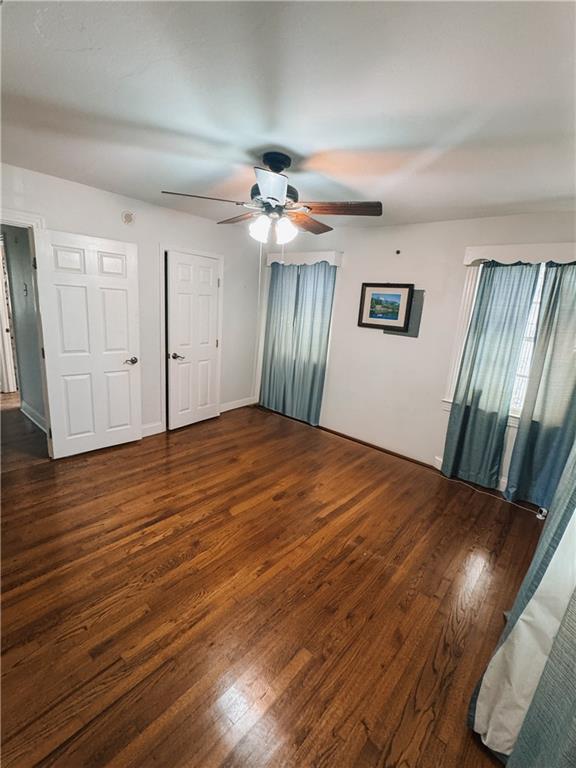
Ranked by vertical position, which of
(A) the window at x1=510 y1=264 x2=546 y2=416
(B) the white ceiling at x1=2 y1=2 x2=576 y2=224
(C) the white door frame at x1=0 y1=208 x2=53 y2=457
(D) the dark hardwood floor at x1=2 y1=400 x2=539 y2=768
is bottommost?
(D) the dark hardwood floor at x1=2 y1=400 x2=539 y2=768

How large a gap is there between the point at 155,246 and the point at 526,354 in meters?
3.73

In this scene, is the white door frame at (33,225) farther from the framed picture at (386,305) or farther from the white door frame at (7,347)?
the framed picture at (386,305)

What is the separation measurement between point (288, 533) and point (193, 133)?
8.46 ft

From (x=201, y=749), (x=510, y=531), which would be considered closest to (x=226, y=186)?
(x=201, y=749)

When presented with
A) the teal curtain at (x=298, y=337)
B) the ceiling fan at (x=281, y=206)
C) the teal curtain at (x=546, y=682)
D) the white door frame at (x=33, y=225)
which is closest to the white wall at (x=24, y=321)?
the white door frame at (x=33, y=225)

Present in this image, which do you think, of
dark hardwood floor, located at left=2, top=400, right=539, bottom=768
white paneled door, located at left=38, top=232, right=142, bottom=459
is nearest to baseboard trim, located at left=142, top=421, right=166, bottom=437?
white paneled door, located at left=38, top=232, right=142, bottom=459

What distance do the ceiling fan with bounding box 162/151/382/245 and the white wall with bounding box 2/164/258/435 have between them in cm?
141

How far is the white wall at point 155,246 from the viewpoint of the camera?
2738 millimetres

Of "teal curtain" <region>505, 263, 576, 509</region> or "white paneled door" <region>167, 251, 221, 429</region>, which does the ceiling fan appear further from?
"teal curtain" <region>505, 263, 576, 509</region>

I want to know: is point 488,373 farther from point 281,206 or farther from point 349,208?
point 281,206

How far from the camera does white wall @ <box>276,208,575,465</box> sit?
3.08 metres

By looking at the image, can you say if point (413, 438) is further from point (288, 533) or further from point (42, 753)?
point (42, 753)

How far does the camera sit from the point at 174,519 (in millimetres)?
2428

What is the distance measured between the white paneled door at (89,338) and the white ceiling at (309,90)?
795mm
